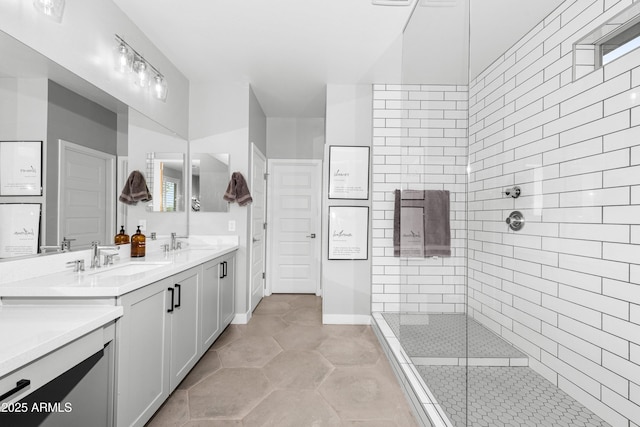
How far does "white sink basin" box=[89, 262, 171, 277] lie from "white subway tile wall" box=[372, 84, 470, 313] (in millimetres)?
1803

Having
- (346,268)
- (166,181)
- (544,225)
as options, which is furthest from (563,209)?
(166,181)

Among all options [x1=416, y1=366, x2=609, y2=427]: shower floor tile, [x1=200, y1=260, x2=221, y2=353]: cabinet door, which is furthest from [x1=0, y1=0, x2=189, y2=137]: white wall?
[x1=416, y1=366, x2=609, y2=427]: shower floor tile

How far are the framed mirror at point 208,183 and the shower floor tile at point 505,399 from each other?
2494mm

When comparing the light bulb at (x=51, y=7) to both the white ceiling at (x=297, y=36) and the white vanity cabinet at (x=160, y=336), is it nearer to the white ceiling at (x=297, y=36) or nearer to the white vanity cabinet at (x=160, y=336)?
the white ceiling at (x=297, y=36)

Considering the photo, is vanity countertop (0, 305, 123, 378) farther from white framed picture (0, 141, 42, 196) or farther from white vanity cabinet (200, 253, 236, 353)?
white vanity cabinet (200, 253, 236, 353)

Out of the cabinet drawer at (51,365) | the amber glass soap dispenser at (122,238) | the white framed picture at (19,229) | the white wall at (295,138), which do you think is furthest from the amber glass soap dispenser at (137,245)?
the white wall at (295,138)

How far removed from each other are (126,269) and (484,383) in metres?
2.27

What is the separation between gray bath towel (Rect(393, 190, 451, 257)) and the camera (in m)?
1.77

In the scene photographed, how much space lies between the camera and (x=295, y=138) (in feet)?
14.3

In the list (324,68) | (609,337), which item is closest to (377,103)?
(324,68)

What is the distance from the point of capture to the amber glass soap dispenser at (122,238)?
207 centimetres

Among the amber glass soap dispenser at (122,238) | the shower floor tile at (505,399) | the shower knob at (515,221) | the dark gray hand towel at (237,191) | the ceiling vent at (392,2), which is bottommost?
the shower floor tile at (505,399)

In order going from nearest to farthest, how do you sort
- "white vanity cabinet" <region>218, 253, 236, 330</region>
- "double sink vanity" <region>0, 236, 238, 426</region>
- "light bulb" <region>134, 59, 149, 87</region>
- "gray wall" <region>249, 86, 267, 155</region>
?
1. "double sink vanity" <region>0, 236, 238, 426</region>
2. "light bulb" <region>134, 59, 149, 87</region>
3. "white vanity cabinet" <region>218, 253, 236, 330</region>
4. "gray wall" <region>249, 86, 267, 155</region>

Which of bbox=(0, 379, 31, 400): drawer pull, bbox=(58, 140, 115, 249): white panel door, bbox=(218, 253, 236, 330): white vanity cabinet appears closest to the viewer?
bbox=(0, 379, 31, 400): drawer pull
